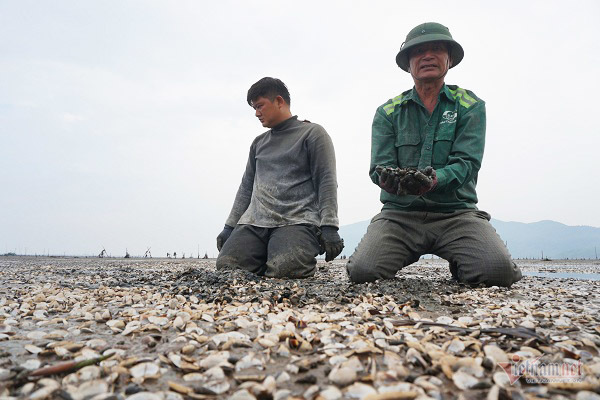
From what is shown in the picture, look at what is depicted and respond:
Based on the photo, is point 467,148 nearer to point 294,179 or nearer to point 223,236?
point 294,179

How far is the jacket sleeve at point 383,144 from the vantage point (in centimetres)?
445

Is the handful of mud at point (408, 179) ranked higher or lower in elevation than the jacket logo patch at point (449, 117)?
lower

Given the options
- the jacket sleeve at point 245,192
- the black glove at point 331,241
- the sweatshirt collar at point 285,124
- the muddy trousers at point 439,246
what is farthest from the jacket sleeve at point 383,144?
the jacket sleeve at point 245,192

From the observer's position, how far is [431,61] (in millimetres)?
4191

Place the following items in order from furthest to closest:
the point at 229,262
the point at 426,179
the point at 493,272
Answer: the point at 229,262 < the point at 493,272 < the point at 426,179

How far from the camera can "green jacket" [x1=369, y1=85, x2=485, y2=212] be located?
417 centimetres

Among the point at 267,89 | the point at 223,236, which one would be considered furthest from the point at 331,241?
the point at 267,89

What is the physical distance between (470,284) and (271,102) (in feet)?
10.5

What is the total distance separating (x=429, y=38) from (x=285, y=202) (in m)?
2.49

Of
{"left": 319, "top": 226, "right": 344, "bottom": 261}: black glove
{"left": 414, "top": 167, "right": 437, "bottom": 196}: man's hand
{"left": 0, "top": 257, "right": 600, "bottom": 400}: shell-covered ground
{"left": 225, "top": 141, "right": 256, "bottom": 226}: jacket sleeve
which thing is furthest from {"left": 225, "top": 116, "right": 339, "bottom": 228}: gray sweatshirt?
{"left": 0, "top": 257, "right": 600, "bottom": 400}: shell-covered ground

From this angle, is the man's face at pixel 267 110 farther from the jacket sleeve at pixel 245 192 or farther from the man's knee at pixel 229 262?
the man's knee at pixel 229 262

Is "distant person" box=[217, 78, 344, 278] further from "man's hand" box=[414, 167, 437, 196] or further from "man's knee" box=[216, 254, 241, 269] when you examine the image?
"man's hand" box=[414, 167, 437, 196]

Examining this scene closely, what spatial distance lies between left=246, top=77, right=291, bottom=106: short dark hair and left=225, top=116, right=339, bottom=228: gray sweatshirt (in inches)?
→ 16.0

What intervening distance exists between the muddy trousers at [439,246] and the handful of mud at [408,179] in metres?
0.71
